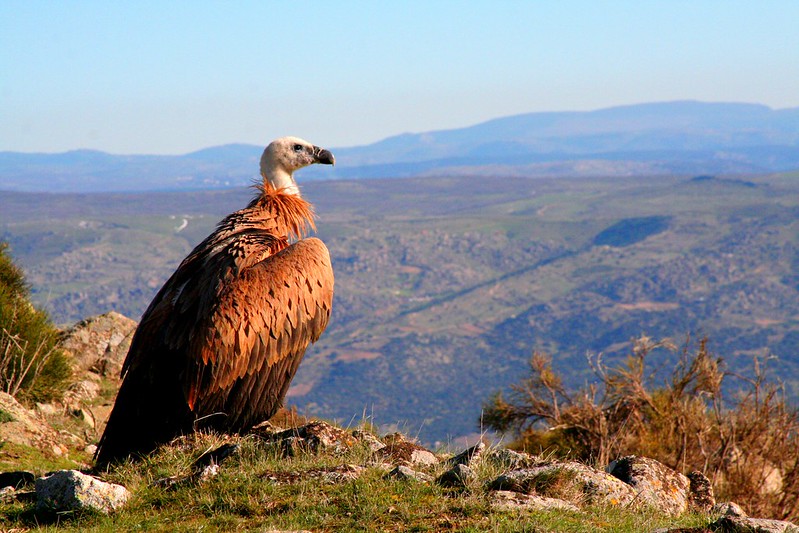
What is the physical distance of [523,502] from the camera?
597cm

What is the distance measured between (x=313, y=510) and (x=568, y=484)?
6.67 feet

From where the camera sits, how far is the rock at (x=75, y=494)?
6020mm

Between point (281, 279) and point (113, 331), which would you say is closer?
point (281, 279)

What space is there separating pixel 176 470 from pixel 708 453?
1058 cm

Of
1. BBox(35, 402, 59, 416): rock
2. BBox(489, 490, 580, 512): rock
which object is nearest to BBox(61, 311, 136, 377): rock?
BBox(35, 402, 59, 416): rock

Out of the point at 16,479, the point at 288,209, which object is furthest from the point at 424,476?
the point at 288,209

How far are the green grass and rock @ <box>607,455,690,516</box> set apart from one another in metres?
0.69

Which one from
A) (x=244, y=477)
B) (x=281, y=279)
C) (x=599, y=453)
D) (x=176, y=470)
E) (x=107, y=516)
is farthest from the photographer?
(x=599, y=453)

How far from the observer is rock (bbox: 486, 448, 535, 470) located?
707 cm

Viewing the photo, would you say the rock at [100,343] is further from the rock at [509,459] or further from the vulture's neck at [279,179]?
the rock at [509,459]

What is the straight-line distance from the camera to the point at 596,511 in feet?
20.1

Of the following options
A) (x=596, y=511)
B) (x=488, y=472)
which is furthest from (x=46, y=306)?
(x=596, y=511)

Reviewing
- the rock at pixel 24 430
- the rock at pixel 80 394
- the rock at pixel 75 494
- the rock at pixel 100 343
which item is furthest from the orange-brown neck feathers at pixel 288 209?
the rock at pixel 100 343

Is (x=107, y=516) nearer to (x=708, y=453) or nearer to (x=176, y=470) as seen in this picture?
(x=176, y=470)
